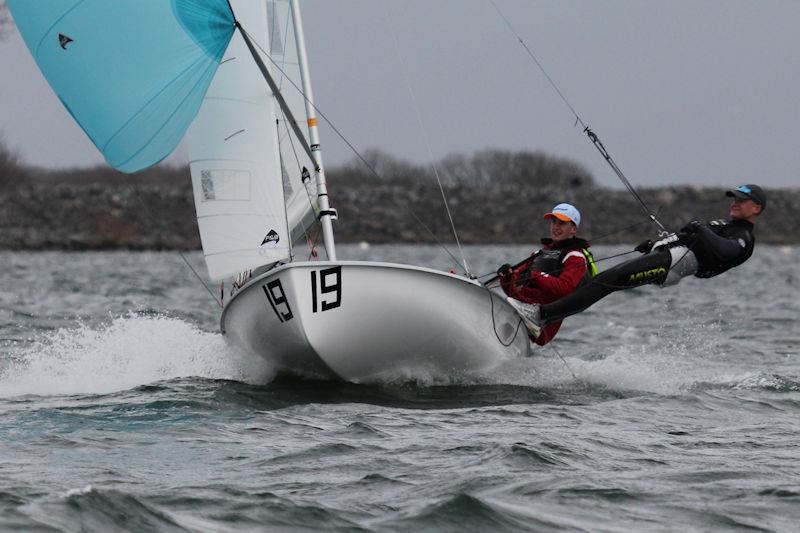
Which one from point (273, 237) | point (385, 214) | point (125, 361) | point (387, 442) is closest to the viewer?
point (387, 442)

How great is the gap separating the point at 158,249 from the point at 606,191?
73.4ft

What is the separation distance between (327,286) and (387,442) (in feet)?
5.01

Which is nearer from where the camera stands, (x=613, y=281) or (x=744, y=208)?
(x=613, y=281)

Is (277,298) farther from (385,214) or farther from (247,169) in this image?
(385,214)

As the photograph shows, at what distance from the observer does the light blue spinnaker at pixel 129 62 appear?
715cm

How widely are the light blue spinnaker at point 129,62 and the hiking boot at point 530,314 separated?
2166mm

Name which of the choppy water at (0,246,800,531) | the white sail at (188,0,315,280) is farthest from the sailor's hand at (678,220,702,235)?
the white sail at (188,0,315,280)

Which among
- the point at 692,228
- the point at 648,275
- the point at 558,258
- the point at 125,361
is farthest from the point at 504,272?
the point at 125,361

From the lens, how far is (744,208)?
7570 millimetres

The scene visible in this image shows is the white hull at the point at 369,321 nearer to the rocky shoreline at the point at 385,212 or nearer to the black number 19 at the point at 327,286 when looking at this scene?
the black number 19 at the point at 327,286

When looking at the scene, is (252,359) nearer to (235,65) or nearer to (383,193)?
(235,65)

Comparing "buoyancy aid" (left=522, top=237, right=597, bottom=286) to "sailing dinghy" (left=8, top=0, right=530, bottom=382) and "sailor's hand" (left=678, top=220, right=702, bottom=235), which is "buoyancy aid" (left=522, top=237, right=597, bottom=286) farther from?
"sailor's hand" (left=678, top=220, right=702, bottom=235)

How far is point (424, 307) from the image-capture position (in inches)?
275

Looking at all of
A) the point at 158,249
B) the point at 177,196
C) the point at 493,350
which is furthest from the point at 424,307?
the point at 177,196
